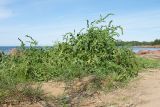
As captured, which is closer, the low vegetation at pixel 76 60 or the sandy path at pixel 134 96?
the sandy path at pixel 134 96

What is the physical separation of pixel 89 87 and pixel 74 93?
427 millimetres

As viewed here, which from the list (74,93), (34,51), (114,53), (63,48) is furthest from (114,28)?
(74,93)

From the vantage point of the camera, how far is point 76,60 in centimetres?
830

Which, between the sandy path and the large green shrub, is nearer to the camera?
the sandy path

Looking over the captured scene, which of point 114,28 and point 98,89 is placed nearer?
point 98,89

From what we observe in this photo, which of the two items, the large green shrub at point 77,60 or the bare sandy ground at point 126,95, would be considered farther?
the large green shrub at point 77,60

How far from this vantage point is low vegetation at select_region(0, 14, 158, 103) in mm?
7668

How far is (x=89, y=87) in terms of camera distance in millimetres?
6883

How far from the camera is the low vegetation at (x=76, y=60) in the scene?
7668mm

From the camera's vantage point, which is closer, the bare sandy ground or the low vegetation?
the bare sandy ground

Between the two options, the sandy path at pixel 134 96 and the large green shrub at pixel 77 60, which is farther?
the large green shrub at pixel 77 60

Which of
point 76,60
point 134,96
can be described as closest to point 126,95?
point 134,96

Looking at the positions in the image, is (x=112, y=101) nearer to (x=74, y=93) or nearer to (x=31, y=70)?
(x=74, y=93)

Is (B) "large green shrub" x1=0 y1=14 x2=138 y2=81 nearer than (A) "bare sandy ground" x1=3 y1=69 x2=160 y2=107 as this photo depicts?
No
